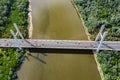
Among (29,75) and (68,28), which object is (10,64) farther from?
(68,28)

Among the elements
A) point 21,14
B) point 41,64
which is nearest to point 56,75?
point 41,64

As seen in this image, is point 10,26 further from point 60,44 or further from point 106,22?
point 106,22

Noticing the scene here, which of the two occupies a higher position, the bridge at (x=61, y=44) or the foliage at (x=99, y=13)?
the foliage at (x=99, y=13)

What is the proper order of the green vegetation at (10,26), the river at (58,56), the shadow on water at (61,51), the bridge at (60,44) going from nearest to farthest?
1. the river at (58,56)
2. the green vegetation at (10,26)
3. the bridge at (60,44)
4. the shadow on water at (61,51)

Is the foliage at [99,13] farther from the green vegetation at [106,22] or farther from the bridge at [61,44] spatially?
the bridge at [61,44]

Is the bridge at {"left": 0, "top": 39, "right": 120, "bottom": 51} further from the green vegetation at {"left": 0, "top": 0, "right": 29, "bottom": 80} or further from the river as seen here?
the green vegetation at {"left": 0, "top": 0, "right": 29, "bottom": 80}

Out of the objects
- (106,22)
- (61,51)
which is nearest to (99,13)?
(106,22)

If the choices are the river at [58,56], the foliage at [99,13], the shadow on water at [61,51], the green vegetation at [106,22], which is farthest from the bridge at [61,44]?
the foliage at [99,13]
